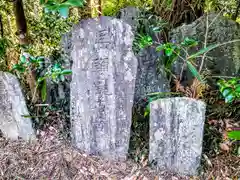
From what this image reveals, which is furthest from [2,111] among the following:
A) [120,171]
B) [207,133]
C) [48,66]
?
[207,133]

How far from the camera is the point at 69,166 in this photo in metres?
1.45

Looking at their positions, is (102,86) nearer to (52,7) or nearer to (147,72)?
(147,72)

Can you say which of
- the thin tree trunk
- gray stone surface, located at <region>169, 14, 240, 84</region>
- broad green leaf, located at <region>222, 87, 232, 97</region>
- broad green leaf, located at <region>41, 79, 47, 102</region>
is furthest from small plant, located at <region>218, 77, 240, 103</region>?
the thin tree trunk

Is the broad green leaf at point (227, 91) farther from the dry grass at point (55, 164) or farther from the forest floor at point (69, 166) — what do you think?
the dry grass at point (55, 164)

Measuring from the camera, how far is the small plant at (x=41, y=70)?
1.43 m

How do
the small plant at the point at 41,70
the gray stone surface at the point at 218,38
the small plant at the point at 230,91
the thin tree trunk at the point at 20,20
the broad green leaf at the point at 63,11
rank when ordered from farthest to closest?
1. the gray stone surface at the point at 218,38
2. the thin tree trunk at the point at 20,20
3. the small plant at the point at 41,70
4. the small plant at the point at 230,91
5. the broad green leaf at the point at 63,11

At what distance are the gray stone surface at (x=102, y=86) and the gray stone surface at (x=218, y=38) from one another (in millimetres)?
585

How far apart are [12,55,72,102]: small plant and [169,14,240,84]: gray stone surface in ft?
2.78

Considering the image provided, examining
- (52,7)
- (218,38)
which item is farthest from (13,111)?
(218,38)

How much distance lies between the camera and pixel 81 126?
59.2 inches

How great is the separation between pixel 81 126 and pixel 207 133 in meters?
0.83

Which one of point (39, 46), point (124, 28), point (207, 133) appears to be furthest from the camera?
point (39, 46)

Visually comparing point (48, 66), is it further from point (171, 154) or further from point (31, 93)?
point (171, 154)

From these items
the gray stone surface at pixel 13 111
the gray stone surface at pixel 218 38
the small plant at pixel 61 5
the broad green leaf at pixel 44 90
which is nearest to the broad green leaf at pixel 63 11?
the small plant at pixel 61 5
